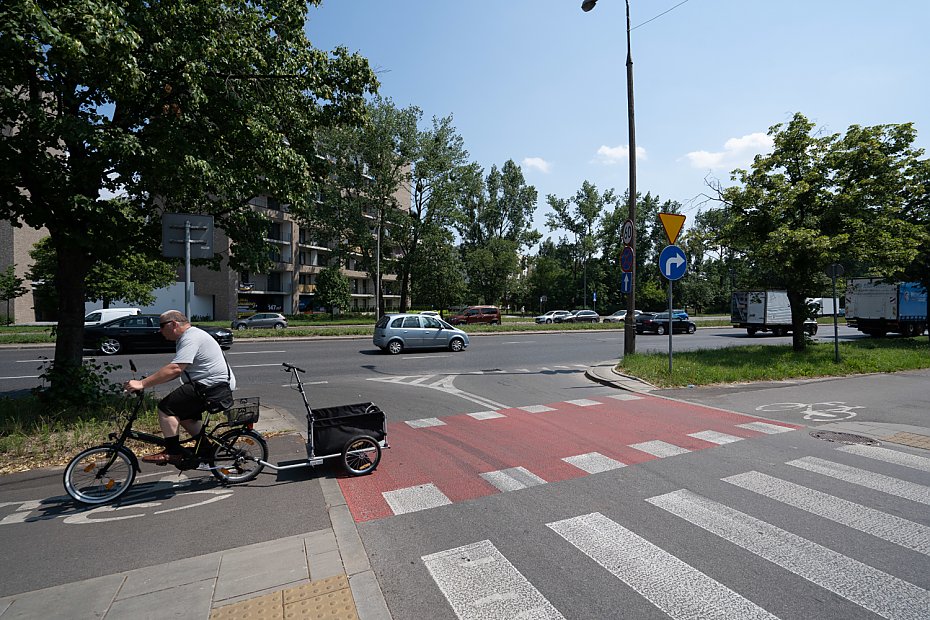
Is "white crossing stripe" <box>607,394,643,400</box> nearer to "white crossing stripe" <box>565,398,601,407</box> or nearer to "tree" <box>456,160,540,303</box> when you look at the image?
"white crossing stripe" <box>565,398,601,407</box>

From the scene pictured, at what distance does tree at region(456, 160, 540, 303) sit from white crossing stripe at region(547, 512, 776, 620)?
2387 inches

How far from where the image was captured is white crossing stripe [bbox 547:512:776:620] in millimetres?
2814

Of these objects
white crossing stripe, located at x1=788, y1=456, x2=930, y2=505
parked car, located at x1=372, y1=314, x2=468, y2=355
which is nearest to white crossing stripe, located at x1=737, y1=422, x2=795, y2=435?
white crossing stripe, located at x1=788, y1=456, x2=930, y2=505

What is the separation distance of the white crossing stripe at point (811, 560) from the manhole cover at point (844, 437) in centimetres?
347

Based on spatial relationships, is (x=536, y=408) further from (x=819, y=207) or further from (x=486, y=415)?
(x=819, y=207)

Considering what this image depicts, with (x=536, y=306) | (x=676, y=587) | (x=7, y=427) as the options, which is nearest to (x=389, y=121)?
(x=7, y=427)

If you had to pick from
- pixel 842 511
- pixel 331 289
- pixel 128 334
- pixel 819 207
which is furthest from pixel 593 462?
pixel 331 289

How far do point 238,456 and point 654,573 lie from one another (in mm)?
4015

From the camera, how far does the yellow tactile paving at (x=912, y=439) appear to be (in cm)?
628

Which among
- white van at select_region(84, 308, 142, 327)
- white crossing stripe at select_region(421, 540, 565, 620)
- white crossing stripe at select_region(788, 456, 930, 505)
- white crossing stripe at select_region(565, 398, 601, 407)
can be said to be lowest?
white crossing stripe at select_region(565, 398, 601, 407)

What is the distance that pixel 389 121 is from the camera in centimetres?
4131

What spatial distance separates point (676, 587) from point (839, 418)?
685 centimetres

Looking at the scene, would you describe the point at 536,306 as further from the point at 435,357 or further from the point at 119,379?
the point at 119,379

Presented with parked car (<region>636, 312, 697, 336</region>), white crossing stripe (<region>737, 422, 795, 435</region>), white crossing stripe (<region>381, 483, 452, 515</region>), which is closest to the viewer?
white crossing stripe (<region>381, 483, 452, 515</region>)
